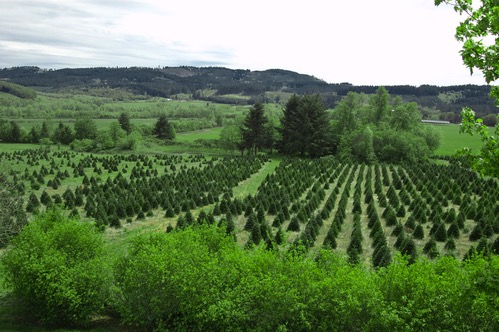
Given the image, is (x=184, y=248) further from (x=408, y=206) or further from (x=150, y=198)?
(x=408, y=206)

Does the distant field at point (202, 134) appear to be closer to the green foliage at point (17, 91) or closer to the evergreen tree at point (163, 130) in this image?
the evergreen tree at point (163, 130)

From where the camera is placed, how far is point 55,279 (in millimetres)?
12789

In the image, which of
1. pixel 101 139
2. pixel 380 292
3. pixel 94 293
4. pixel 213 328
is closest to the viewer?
pixel 380 292

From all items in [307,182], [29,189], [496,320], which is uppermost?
[496,320]

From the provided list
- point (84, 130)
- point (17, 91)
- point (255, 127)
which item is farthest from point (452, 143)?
point (17, 91)

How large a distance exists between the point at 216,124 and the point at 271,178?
86.2m

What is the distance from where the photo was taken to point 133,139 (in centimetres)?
6662

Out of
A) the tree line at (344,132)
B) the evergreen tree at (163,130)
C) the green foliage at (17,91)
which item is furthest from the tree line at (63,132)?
the green foliage at (17,91)

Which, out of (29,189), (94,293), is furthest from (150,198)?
(94,293)

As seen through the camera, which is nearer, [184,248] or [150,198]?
[184,248]

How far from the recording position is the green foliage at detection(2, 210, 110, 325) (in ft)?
41.9

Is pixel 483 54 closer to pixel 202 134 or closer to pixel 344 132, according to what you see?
pixel 344 132

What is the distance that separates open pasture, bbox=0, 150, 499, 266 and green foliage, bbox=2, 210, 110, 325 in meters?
4.48

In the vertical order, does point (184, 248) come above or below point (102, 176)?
above
